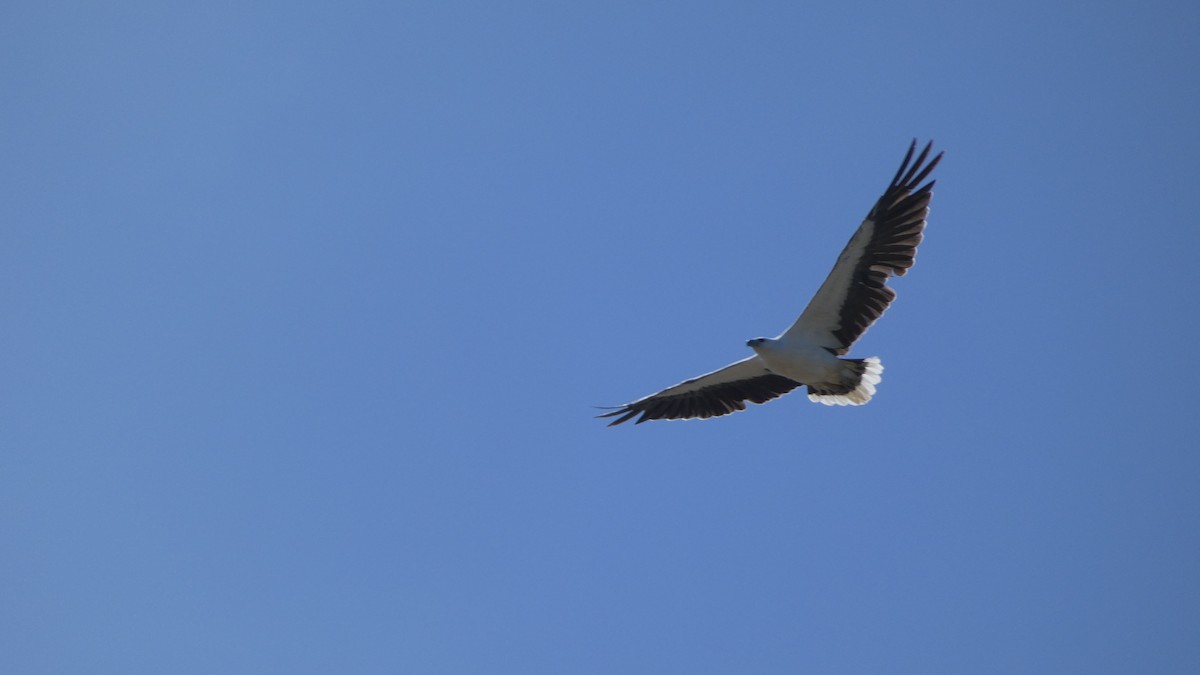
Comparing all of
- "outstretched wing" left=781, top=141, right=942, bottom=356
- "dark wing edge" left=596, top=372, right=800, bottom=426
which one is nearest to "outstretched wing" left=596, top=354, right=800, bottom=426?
"dark wing edge" left=596, top=372, right=800, bottom=426

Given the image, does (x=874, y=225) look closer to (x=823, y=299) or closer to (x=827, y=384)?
(x=823, y=299)

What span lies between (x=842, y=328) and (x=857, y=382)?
761mm

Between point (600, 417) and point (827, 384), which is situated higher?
point (600, 417)

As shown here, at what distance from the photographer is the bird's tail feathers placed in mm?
15016

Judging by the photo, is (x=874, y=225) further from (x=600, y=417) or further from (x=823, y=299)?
(x=600, y=417)

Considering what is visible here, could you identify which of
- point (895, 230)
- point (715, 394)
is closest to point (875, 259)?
point (895, 230)

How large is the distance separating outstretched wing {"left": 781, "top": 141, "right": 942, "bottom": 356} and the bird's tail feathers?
15.6 inches

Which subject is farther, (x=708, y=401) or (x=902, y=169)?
(x=708, y=401)

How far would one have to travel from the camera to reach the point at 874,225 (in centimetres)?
1425

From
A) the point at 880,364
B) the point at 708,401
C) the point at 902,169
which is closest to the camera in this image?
the point at 902,169

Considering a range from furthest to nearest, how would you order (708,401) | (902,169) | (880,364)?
(708,401) < (880,364) < (902,169)

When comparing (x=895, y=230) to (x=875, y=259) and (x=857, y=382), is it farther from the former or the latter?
(x=857, y=382)

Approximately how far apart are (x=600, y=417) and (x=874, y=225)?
4.84 metres

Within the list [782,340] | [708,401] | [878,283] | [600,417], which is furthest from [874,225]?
[600,417]
